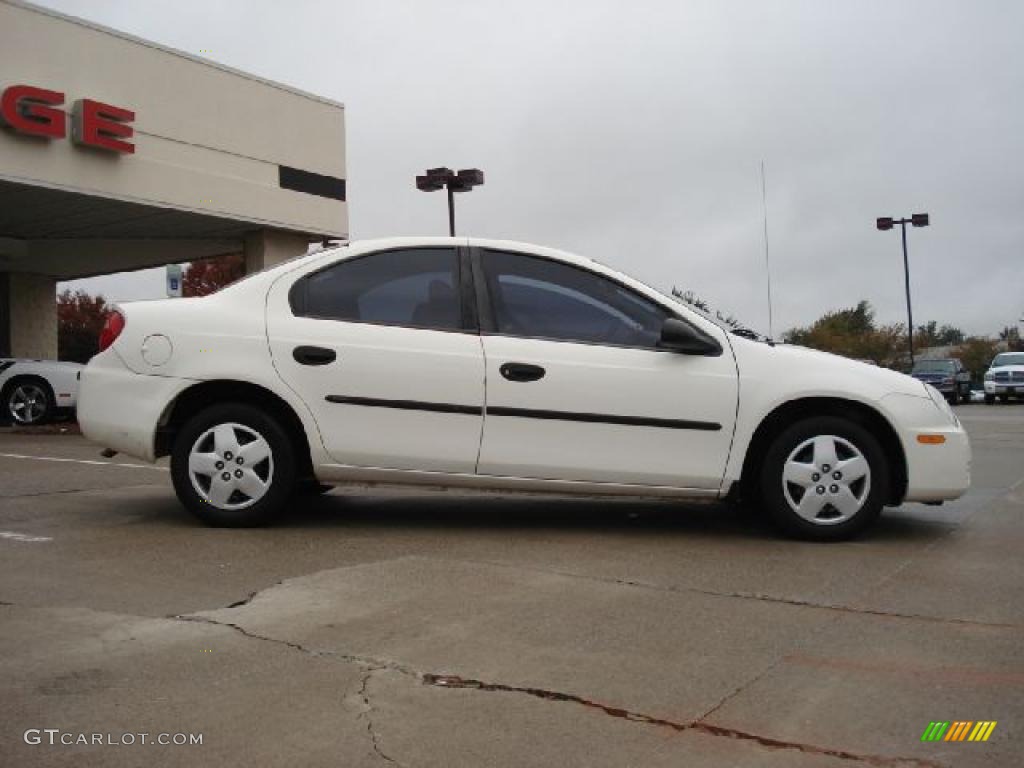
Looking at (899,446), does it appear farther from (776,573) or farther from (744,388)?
(776,573)

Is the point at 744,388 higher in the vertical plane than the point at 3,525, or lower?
higher

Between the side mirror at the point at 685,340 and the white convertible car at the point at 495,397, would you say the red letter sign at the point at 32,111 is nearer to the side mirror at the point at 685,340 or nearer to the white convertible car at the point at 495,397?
the white convertible car at the point at 495,397

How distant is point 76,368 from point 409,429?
11.1 meters

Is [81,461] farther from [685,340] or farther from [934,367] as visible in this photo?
[934,367]

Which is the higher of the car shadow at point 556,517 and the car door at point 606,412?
the car door at point 606,412

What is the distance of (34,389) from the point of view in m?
14.6

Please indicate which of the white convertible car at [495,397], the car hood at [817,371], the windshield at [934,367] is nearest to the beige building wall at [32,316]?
the white convertible car at [495,397]

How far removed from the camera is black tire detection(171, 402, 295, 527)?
5641 mm

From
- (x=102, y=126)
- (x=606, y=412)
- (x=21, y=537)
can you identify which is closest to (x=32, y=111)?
(x=102, y=126)

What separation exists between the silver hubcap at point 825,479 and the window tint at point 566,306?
3.46 feet

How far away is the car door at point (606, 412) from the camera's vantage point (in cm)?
552

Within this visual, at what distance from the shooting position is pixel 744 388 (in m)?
5.53

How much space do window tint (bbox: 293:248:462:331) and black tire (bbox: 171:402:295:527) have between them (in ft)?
2.27

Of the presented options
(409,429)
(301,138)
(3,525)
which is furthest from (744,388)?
(301,138)
